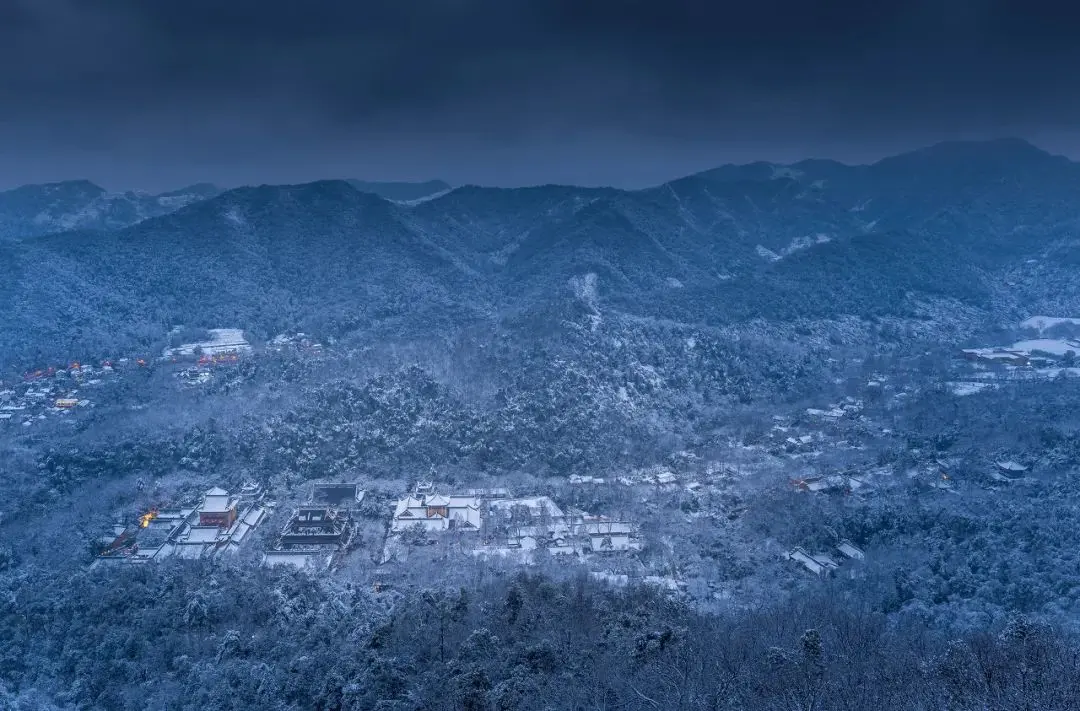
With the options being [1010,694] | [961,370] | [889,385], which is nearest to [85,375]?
[1010,694]

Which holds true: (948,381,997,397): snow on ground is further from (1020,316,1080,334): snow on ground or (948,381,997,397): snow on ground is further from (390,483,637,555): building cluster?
(390,483,637,555): building cluster

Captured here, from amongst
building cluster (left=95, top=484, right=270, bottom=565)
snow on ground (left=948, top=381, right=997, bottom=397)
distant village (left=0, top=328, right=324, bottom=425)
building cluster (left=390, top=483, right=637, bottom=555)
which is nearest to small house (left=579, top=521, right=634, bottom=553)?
building cluster (left=390, top=483, right=637, bottom=555)

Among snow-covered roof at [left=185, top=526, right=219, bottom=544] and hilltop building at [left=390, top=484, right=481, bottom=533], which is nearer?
snow-covered roof at [left=185, top=526, right=219, bottom=544]

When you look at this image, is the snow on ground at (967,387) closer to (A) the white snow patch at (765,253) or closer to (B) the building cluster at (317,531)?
(B) the building cluster at (317,531)

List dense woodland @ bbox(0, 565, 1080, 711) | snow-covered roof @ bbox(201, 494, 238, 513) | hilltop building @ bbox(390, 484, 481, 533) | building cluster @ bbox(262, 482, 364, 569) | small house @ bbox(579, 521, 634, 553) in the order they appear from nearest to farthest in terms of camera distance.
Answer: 1. dense woodland @ bbox(0, 565, 1080, 711)
2. building cluster @ bbox(262, 482, 364, 569)
3. small house @ bbox(579, 521, 634, 553)
4. snow-covered roof @ bbox(201, 494, 238, 513)
5. hilltop building @ bbox(390, 484, 481, 533)

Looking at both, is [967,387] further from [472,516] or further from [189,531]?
[189,531]
